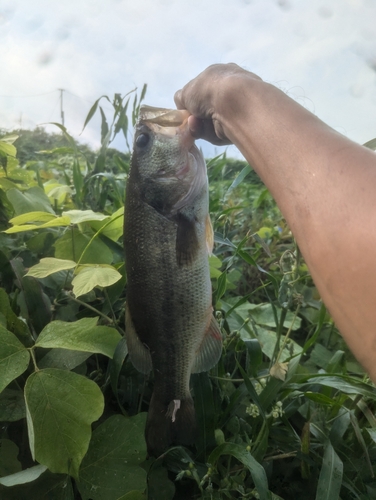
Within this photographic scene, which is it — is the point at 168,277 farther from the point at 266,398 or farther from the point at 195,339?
the point at 266,398

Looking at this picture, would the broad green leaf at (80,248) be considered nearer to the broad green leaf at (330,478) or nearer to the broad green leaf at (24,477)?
the broad green leaf at (24,477)

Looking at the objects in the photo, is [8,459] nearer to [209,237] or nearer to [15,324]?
[15,324]

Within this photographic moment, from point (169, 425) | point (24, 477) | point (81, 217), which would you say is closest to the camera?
point (24, 477)

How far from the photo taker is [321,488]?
0.82 meters

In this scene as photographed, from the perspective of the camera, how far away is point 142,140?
1.00 meters

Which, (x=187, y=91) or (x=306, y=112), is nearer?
(x=306, y=112)

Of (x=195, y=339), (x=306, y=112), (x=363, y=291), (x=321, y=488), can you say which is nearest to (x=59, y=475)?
(x=195, y=339)

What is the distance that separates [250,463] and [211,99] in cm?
79

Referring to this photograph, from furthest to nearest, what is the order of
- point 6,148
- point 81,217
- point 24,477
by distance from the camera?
point 6,148 → point 81,217 → point 24,477

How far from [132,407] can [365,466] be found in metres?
0.59

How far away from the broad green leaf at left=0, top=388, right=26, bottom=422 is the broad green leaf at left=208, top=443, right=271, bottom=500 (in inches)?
16.6

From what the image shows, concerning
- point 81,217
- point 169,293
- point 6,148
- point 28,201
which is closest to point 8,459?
point 169,293

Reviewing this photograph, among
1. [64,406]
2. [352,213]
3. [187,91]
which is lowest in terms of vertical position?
[64,406]

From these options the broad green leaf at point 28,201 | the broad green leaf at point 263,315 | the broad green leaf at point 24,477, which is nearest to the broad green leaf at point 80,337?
the broad green leaf at point 24,477
